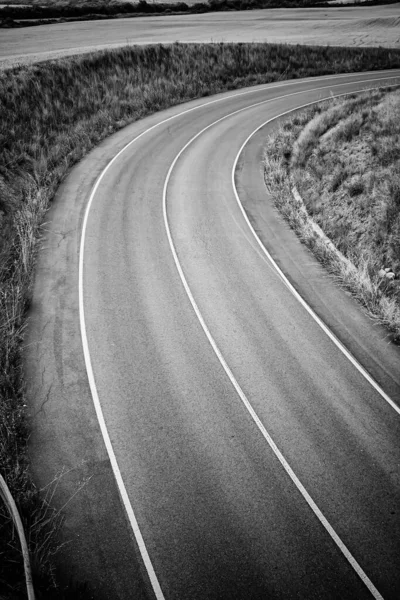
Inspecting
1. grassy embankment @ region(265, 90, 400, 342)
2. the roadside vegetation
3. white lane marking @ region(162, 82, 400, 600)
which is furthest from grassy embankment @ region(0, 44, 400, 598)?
the roadside vegetation

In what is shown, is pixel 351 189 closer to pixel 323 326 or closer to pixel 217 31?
pixel 323 326

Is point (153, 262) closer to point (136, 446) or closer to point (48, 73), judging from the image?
point (136, 446)

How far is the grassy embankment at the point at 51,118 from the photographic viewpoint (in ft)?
27.6

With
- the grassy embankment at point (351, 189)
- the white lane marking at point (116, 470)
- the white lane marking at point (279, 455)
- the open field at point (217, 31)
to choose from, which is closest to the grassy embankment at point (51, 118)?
the white lane marking at point (116, 470)

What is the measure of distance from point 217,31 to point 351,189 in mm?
43041

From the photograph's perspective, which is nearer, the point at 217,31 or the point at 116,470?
the point at 116,470

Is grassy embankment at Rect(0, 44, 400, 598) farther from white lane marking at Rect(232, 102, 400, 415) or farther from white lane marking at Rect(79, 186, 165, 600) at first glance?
white lane marking at Rect(232, 102, 400, 415)

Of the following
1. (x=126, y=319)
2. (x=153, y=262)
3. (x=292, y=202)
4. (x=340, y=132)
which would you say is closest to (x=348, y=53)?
(x=340, y=132)

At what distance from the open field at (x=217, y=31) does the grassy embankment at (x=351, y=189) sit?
22559mm

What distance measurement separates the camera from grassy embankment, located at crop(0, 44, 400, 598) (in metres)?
8.40

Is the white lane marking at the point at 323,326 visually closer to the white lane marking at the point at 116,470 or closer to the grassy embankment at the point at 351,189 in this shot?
the grassy embankment at the point at 351,189

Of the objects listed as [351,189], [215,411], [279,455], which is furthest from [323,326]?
[351,189]

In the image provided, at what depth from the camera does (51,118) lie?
27031 mm

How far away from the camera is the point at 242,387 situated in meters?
10.9
